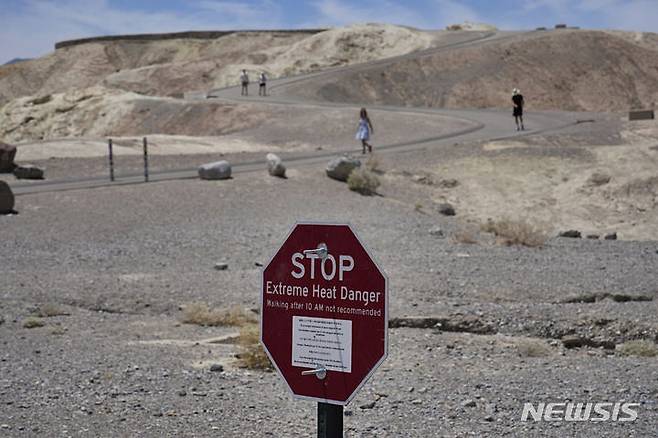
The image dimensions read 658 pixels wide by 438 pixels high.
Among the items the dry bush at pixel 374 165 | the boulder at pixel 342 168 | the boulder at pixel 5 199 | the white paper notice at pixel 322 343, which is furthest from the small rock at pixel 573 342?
the dry bush at pixel 374 165

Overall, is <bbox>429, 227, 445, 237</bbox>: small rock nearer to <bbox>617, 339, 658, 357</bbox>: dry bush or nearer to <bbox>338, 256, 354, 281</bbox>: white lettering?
<bbox>617, 339, 658, 357</bbox>: dry bush

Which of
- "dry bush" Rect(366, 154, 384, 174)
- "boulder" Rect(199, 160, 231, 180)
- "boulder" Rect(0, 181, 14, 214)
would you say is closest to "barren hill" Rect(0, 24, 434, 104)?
"dry bush" Rect(366, 154, 384, 174)

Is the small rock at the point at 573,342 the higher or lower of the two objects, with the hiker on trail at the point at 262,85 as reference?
lower

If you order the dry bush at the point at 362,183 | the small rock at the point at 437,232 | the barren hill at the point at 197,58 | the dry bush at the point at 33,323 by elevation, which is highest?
the barren hill at the point at 197,58

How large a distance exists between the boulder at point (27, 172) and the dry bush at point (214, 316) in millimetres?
15152

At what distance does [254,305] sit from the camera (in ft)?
45.8

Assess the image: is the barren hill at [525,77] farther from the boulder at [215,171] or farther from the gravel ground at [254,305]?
the gravel ground at [254,305]

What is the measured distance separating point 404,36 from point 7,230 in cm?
6256

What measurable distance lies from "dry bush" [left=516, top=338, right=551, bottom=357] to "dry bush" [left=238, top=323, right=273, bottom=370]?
319 cm

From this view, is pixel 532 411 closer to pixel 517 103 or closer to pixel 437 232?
pixel 437 232

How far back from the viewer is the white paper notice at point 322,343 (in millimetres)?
4160

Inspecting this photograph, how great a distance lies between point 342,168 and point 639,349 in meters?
16.5

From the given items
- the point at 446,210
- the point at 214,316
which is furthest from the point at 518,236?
the point at 214,316

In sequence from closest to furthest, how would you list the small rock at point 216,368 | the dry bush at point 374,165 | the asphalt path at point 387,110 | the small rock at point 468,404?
the small rock at point 468,404 < the small rock at point 216,368 < the asphalt path at point 387,110 < the dry bush at point 374,165
